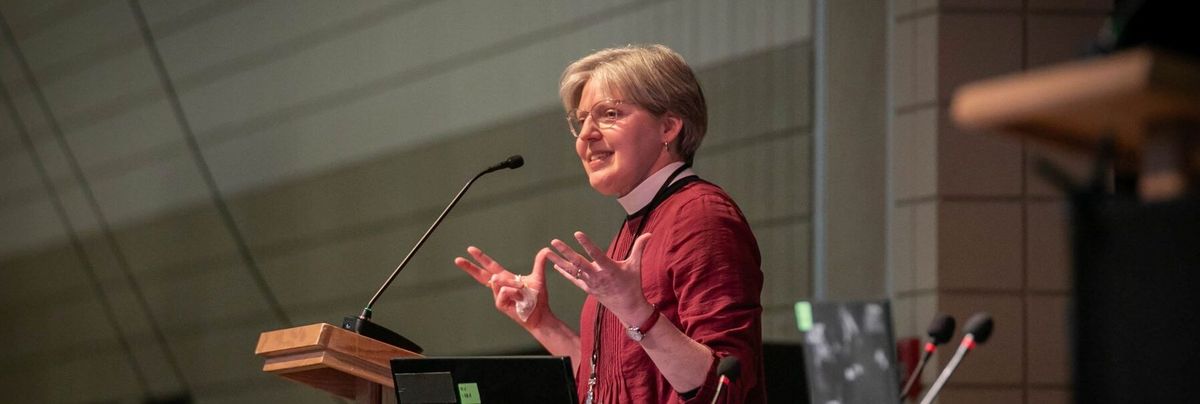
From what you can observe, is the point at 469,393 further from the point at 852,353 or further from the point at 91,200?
the point at 91,200

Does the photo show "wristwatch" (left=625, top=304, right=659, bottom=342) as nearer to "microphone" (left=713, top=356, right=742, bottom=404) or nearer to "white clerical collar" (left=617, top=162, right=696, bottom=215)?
"microphone" (left=713, top=356, right=742, bottom=404)

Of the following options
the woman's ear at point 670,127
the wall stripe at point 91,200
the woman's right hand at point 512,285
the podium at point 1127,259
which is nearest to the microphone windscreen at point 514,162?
the woman's right hand at point 512,285

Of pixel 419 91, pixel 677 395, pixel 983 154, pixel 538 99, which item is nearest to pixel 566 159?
pixel 538 99

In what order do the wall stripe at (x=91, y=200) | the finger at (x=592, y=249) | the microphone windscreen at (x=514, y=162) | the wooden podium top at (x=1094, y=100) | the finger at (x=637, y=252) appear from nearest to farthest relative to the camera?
1. the wooden podium top at (x=1094, y=100)
2. the finger at (x=592, y=249)
3. the finger at (x=637, y=252)
4. the microphone windscreen at (x=514, y=162)
5. the wall stripe at (x=91, y=200)

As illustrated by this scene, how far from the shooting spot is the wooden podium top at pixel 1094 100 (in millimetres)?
985

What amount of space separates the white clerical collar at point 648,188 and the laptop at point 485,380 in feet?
1.50

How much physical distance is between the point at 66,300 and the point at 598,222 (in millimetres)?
3831

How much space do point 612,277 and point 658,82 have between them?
1.86 ft

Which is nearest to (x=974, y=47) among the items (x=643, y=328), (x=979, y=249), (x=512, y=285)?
(x=979, y=249)

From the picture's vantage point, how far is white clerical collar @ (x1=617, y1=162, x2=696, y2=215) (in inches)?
99.4

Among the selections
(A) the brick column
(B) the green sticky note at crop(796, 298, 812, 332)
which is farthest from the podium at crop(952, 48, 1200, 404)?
(A) the brick column

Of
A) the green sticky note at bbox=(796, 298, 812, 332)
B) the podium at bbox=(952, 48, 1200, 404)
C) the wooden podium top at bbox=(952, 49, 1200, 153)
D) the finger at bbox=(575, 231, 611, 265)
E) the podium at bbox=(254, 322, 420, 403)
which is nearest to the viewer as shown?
the wooden podium top at bbox=(952, 49, 1200, 153)

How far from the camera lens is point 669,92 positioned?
8.34 feet

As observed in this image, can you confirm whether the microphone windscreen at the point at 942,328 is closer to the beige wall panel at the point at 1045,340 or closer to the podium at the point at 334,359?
the podium at the point at 334,359
